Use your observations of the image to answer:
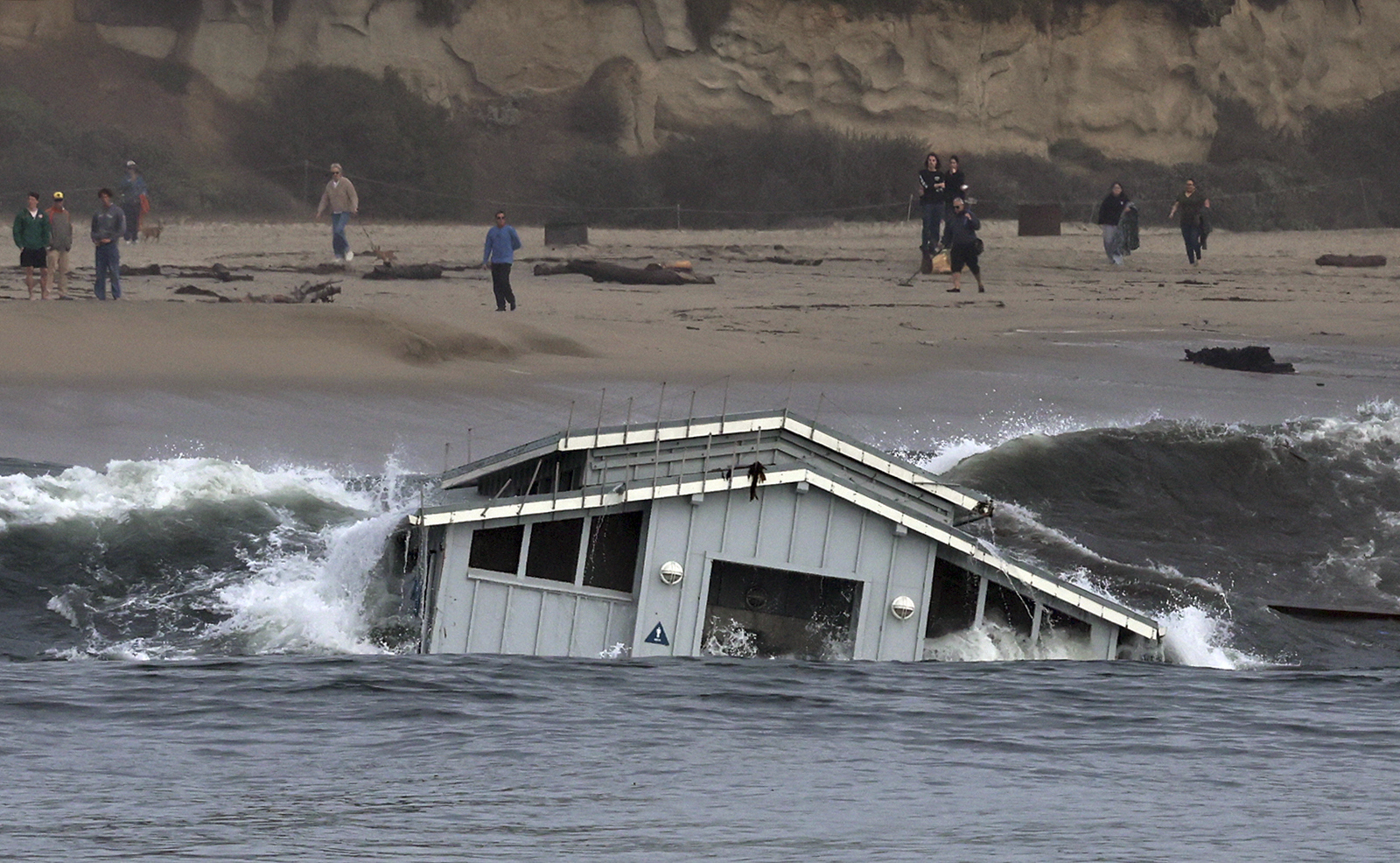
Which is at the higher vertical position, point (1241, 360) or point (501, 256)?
point (501, 256)

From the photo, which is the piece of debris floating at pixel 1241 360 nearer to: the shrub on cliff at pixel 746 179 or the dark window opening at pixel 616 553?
→ the dark window opening at pixel 616 553

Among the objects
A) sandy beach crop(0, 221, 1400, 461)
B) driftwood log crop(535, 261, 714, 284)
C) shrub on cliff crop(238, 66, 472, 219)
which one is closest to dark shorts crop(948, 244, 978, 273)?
sandy beach crop(0, 221, 1400, 461)

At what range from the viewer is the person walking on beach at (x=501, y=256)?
3241cm

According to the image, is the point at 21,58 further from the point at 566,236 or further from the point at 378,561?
the point at 378,561

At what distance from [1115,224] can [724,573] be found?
25.8 m

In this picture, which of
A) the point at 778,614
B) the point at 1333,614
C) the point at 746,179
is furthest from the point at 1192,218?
the point at 778,614

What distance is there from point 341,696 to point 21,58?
36.8m

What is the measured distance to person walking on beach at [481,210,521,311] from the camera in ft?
→ 106

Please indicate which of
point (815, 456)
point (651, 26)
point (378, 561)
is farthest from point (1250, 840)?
point (651, 26)

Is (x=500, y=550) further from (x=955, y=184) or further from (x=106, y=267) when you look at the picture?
(x=955, y=184)

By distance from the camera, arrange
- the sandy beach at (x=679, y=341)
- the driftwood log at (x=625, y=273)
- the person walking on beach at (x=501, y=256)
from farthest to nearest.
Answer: the driftwood log at (x=625, y=273)
the person walking on beach at (x=501, y=256)
the sandy beach at (x=679, y=341)

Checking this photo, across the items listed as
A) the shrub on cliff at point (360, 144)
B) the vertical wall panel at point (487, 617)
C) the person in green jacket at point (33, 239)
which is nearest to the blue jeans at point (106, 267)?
the person in green jacket at point (33, 239)

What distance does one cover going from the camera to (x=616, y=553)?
1741 centimetres

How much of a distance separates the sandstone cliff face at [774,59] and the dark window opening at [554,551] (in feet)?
109
